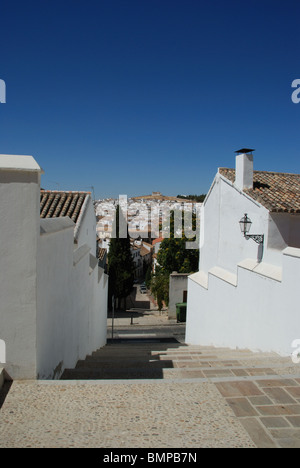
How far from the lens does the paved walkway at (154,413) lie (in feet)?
8.30

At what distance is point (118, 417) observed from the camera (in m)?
2.81

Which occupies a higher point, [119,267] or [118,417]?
[118,417]

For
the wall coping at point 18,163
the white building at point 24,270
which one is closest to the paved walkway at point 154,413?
the white building at point 24,270

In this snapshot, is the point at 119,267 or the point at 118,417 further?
the point at 119,267

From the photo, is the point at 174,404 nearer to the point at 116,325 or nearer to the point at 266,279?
the point at 266,279

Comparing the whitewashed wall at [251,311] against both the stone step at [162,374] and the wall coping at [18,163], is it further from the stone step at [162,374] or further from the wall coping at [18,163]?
the wall coping at [18,163]

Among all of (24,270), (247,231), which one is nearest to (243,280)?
(247,231)

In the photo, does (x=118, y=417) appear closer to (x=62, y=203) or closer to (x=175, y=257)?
(x=62, y=203)

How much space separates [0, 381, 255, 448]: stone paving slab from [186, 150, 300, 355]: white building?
386 centimetres

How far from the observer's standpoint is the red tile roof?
10000 mm

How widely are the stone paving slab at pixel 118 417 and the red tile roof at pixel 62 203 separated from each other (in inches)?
274

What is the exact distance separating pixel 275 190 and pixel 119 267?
2058 centimetres
